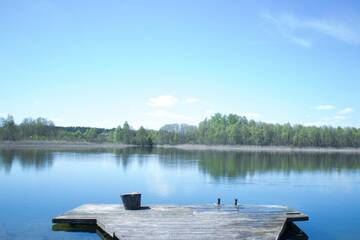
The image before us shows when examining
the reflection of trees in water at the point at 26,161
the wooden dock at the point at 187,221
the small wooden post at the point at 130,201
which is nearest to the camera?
the wooden dock at the point at 187,221

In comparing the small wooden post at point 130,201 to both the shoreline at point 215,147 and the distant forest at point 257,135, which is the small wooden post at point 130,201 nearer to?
the shoreline at point 215,147

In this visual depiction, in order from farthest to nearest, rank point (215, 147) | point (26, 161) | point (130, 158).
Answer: point (215, 147) → point (130, 158) → point (26, 161)

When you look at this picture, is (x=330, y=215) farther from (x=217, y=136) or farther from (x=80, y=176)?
(x=217, y=136)

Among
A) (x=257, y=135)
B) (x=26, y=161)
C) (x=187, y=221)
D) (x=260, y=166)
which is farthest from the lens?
(x=257, y=135)

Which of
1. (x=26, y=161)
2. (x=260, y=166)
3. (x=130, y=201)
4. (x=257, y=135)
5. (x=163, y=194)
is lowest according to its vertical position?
(x=163, y=194)

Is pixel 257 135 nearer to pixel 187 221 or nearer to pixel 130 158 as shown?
pixel 130 158

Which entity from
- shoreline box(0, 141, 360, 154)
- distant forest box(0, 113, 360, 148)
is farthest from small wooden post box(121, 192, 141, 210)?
distant forest box(0, 113, 360, 148)

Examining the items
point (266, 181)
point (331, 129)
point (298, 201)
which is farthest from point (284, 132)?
point (298, 201)

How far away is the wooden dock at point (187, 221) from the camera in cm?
1467

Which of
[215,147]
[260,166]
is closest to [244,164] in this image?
[260,166]

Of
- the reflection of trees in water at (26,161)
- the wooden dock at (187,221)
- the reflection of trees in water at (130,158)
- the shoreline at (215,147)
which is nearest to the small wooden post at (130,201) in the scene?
the wooden dock at (187,221)

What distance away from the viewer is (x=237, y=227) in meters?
15.8

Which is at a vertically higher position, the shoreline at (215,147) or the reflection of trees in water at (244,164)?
the shoreline at (215,147)

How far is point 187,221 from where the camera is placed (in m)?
16.5
